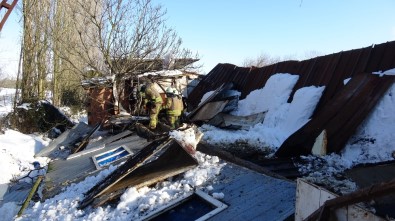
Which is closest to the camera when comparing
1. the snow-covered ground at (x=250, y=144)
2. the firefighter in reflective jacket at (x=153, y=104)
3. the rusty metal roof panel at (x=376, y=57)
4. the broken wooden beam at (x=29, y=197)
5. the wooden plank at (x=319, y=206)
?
the wooden plank at (x=319, y=206)

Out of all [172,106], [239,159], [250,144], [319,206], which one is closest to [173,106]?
[172,106]

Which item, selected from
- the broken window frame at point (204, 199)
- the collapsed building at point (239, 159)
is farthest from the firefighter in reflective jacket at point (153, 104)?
the broken window frame at point (204, 199)

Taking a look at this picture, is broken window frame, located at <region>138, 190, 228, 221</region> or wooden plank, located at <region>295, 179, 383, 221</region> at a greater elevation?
wooden plank, located at <region>295, 179, 383, 221</region>

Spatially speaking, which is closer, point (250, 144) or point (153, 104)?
point (250, 144)

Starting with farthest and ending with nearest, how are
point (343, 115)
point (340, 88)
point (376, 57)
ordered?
point (340, 88) → point (376, 57) → point (343, 115)

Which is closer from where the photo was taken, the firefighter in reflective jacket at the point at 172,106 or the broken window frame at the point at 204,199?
the broken window frame at the point at 204,199

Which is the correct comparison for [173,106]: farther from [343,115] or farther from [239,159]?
[343,115]

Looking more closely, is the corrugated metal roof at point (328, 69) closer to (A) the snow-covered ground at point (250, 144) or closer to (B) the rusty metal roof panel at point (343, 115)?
(A) the snow-covered ground at point (250, 144)

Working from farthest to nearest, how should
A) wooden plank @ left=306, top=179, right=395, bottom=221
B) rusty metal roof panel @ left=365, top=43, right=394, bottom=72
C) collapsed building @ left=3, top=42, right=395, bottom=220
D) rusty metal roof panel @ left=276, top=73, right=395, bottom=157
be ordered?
rusty metal roof panel @ left=365, top=43, right=394, bottom=72, rusty metal roof panel @ left=276, top=73, right=395, bottom=157, collapsed building @ left=3, top=42, right=395, bottom=220, wooden plank @ left=306, top=179, right=395, bottom=221

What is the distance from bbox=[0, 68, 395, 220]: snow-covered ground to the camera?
3.91 m

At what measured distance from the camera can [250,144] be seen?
8141 millimetres

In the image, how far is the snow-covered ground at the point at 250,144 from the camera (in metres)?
3.91

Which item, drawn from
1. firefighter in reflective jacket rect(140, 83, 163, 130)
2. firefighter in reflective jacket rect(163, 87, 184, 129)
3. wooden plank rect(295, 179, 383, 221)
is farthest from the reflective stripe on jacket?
wooden plank rect(295, 179, 383, 221)

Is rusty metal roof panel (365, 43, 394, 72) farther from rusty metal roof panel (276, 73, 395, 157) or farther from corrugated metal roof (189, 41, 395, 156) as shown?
rusty metal roof panel (276, 73, 395, 157)
